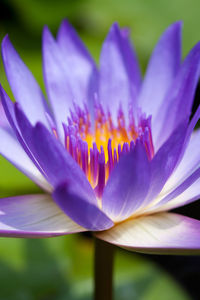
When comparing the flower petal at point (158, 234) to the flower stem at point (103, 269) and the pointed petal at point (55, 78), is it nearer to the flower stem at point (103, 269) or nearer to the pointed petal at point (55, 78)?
the flower stem at point (103, 269)

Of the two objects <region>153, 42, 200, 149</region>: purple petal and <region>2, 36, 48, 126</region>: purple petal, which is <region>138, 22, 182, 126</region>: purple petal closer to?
<region>153, 42, 200, 149</region>: purple petal

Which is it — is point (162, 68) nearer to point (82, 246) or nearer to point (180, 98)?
point (180, 98)

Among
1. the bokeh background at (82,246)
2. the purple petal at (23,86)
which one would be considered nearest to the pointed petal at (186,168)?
the purple petal at (23,86)

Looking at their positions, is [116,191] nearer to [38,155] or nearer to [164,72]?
[38,155]

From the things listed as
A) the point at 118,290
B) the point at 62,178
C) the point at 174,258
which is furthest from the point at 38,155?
the point at 174,258

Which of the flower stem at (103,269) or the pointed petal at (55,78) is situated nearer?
the flower stem at (103,269)

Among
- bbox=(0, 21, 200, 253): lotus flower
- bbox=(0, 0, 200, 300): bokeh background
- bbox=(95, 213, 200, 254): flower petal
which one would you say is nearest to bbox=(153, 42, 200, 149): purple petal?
bbox=(0, 21, 200, 253): lotus flower

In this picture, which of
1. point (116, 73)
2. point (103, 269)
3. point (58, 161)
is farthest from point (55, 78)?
point (103, 269)
